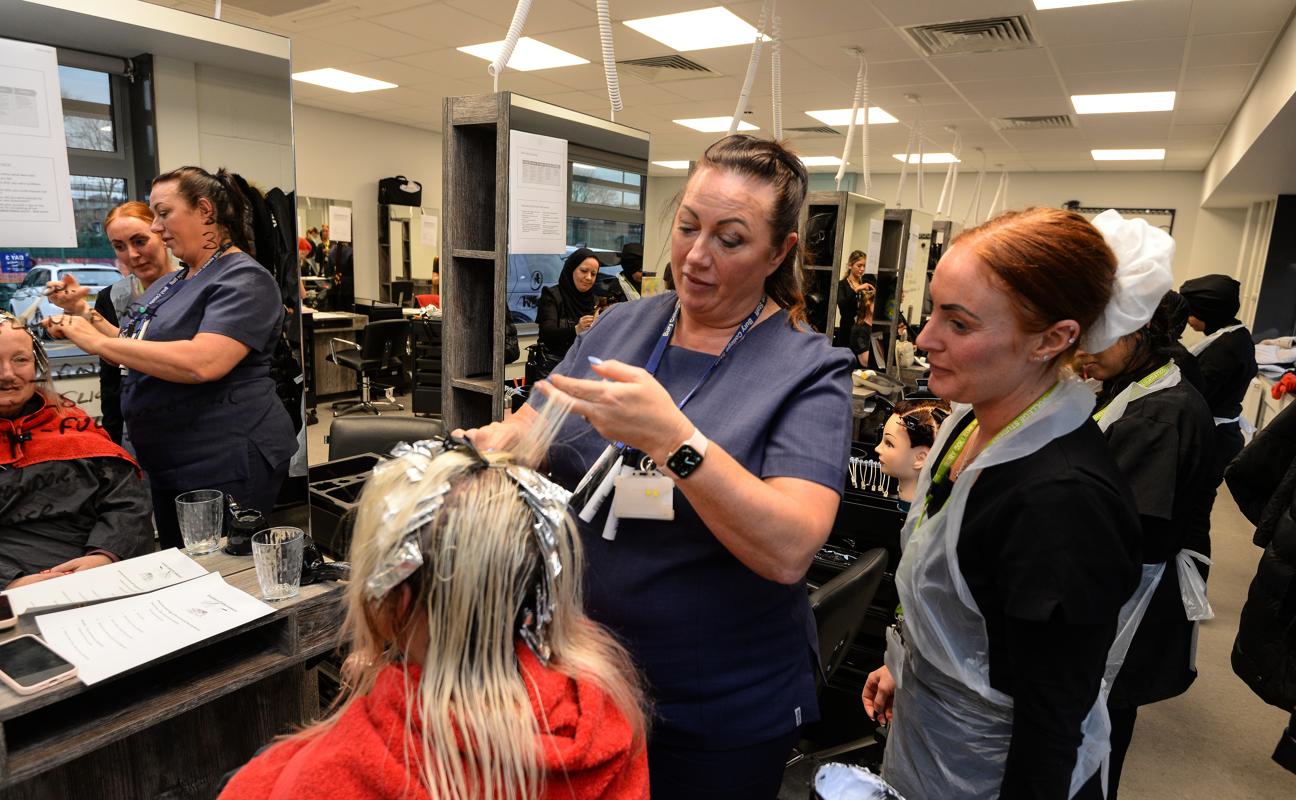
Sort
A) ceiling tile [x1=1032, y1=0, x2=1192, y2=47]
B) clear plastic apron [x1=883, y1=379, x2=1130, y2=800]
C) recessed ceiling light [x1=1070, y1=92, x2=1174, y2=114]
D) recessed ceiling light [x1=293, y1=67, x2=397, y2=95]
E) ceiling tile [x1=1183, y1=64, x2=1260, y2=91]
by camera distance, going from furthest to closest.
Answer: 1. recessed ceiling light [x1=293, y1=67, x2=397, y2=95]
2. recessed ceiling light [x1=1070, y1=92, x2=1174, y2=114]
3. ceiling tile [x1=1183, y1=64, x2=1260, y2=91]
4. ceiling tile [x1=1032, y1=0, x2=1192, y2=47]
5. clear plastic apron [x1=883, y1=379, x2=1130, y2=800]

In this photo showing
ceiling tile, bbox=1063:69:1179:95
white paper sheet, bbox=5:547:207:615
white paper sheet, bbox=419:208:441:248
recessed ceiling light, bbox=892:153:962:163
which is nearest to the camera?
white paper sheet, bbox=5:547:207:615

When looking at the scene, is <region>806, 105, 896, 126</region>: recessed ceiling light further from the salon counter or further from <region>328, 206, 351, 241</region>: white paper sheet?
the salon counter

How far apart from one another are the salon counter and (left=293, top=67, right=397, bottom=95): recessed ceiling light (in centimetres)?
664

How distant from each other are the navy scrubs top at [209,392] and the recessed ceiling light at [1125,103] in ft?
22.2

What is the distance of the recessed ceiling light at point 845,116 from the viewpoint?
704cm

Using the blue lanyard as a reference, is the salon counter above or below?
below

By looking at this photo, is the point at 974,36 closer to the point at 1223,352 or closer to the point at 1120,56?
the point at 1120,56

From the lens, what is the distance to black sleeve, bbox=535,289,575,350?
6.66ft

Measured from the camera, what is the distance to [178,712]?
1.21 metres

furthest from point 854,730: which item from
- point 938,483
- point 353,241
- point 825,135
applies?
point 353,241

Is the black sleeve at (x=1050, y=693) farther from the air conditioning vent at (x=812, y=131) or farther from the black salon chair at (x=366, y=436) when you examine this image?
the air conditioning vent at (x=812, y=131)

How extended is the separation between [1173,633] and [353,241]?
9532 millimetres

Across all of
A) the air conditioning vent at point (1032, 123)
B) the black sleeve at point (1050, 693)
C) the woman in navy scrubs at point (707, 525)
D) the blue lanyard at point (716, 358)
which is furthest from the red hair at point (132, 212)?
the air conditioning vent at point (1032, 123)

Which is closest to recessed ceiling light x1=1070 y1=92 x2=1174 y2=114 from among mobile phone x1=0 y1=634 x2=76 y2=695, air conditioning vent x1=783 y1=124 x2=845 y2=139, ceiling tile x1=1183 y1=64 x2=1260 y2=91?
ceiling tile x1=1183 y1=64 x2=1260 y2=91
